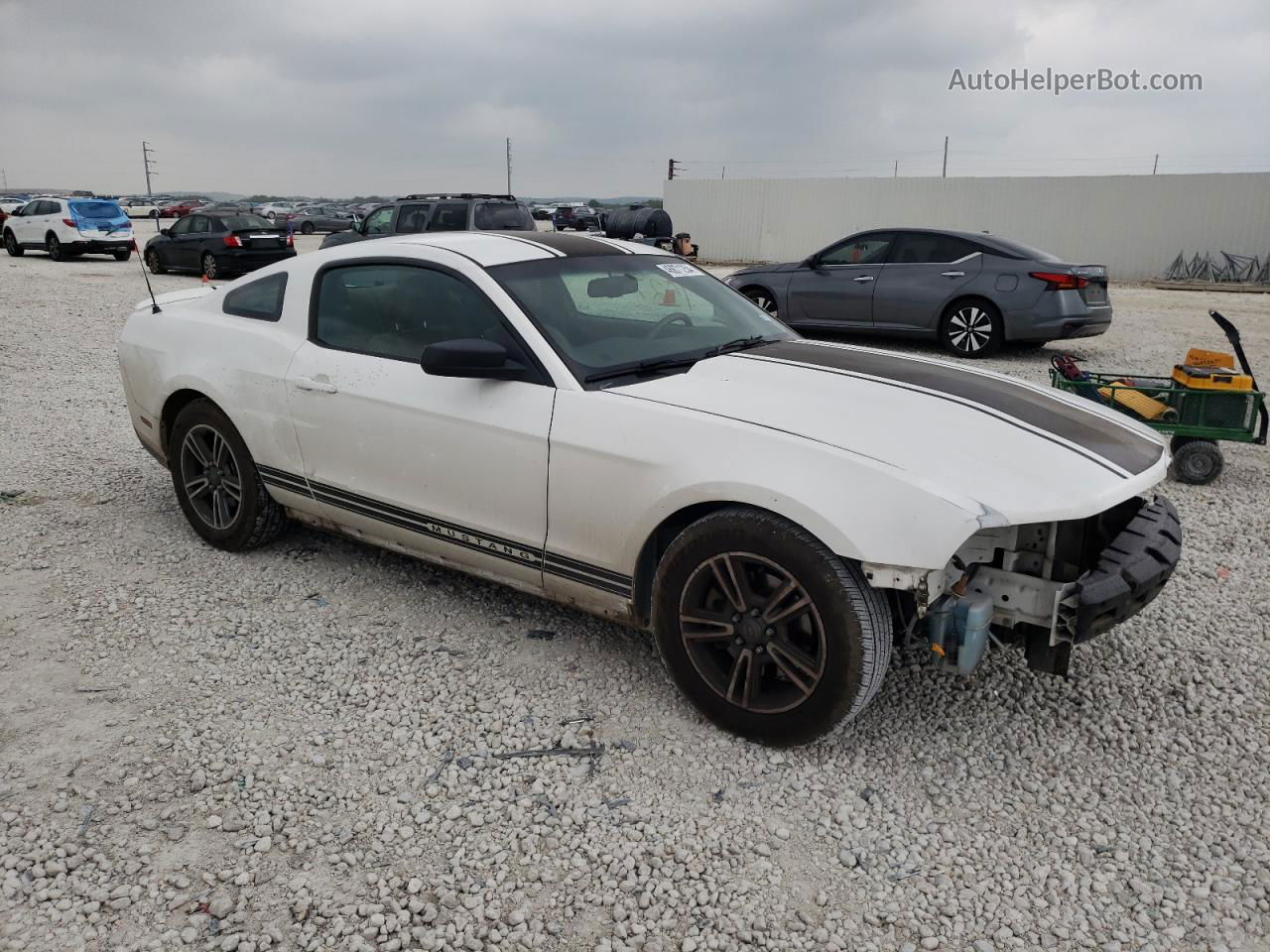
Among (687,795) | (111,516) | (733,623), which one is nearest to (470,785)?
(687,795)

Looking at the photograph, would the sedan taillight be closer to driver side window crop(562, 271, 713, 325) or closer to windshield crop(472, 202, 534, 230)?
driver side window crop(562, 271, 713, 325)

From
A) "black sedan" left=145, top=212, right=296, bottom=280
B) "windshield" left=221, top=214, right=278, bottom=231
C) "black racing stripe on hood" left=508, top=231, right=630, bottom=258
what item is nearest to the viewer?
"black racing stripe on hood" left=508, top=231, right=630, bottom=258

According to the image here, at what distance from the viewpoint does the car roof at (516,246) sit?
12.8ft

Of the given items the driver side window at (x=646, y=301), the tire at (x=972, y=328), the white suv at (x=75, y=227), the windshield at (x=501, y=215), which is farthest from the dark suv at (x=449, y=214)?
the driver side window at (x=646, y=301)

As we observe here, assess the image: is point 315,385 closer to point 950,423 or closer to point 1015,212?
point 950,423

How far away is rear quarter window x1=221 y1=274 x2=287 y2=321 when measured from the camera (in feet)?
14.5

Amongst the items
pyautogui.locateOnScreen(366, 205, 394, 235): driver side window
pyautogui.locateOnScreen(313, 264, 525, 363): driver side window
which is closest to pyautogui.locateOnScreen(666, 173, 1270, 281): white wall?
pyautogui.locateOnScreen(366, 205, 394, 235): driver side window

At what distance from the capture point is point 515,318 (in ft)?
11.7

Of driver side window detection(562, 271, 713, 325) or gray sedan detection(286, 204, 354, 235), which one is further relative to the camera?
gray sedan detection(286, 204, 354, 235)

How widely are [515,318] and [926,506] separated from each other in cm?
169

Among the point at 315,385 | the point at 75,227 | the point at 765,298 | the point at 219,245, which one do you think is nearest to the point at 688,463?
the point at 315,385

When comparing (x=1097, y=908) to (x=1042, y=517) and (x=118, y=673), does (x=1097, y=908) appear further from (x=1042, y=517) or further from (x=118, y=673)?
(x=118, y=673)

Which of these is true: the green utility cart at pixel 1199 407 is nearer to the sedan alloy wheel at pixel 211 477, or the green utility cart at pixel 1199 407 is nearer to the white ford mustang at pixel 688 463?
the white ford mustang at pixel 688 463

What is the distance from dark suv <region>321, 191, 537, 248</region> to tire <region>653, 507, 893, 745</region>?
1268 centimetres
